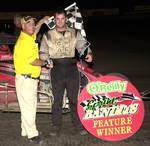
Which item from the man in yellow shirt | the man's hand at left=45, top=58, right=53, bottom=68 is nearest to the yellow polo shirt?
the man in yellow shirt

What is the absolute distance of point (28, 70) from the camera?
7.36 m

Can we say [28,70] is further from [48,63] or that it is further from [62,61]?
[62,61]

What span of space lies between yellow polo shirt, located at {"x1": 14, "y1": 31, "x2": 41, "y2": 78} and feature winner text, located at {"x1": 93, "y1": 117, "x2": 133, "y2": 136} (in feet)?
3.74

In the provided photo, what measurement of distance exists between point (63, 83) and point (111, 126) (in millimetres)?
969

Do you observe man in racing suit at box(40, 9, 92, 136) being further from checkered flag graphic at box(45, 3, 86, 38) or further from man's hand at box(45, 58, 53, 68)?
checkered flag graphic at box(45, 3, 86, 38)

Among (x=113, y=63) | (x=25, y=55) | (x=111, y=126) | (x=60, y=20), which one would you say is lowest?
(x=111, y=126)

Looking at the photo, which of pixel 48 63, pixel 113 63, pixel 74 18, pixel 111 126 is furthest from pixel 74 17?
pixel 113 63

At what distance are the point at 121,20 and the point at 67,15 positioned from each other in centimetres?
2707

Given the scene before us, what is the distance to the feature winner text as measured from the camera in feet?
24.6

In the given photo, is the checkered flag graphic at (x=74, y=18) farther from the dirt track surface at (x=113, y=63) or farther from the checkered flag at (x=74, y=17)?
the dirt track surface at (x=113, y=63)

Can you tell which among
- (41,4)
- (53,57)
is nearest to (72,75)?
(53,57)

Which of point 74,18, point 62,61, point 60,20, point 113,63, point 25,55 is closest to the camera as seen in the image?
point 25,55

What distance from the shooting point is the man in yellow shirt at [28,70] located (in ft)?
23.9

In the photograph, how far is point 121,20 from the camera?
35031mm
